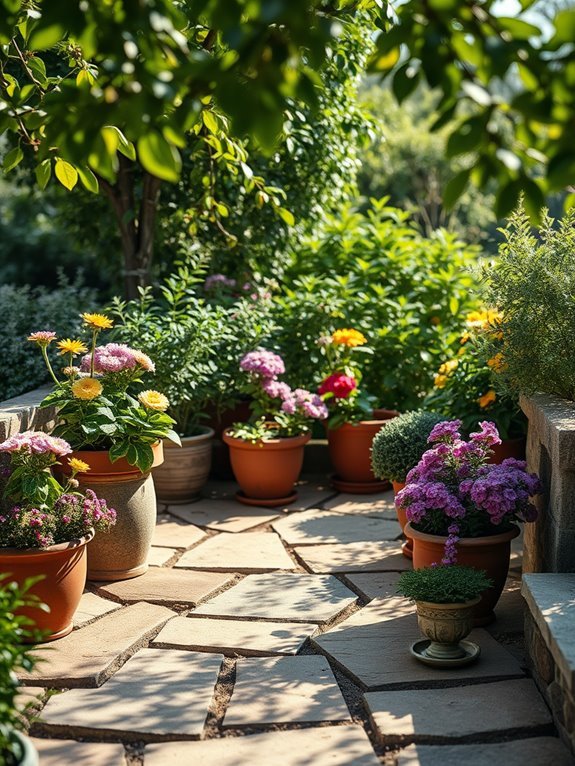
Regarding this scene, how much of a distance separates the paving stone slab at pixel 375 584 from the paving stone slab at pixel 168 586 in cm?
56

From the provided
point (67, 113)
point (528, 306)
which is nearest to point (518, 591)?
point (528, 306)

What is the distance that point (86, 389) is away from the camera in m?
4.05

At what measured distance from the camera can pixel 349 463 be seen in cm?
582

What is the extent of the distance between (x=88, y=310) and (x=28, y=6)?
284 cm

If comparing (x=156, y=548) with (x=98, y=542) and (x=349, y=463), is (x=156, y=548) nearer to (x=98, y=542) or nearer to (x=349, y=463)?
(x=98, y=542)

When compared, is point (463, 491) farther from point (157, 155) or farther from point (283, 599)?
point (157, 155)

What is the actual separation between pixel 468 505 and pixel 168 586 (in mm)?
1354

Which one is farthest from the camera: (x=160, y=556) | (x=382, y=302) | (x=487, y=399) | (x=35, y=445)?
(x=382, y=302)

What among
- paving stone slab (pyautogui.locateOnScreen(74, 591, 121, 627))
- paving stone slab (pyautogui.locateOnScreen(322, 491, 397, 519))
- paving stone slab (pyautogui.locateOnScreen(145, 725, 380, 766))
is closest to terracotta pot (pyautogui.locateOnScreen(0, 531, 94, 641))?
paving stone slab (pyautogui.locateOnScreen(74, 591, 121, 627))

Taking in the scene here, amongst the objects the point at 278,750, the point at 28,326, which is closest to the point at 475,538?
the point at 278,750

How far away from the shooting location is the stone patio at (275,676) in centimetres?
282

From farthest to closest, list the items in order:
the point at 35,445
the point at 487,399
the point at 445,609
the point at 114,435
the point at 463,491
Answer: the point at 487,399 → the point at 114,435 → the point at 463,491 → the point at 35,445 → the point at 445,609

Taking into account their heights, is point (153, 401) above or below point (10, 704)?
above

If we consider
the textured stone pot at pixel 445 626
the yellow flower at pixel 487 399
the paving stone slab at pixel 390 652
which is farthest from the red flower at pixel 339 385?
the textured stone pot at pixel 445 626
